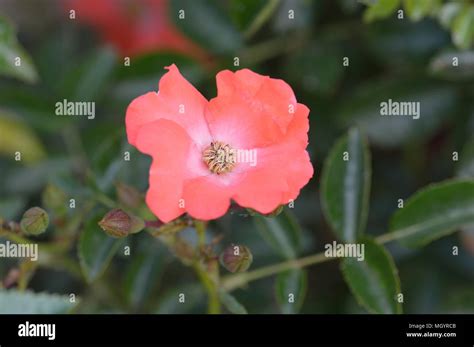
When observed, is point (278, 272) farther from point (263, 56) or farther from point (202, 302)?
point (263, 56)

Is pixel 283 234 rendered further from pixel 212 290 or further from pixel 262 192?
pixel 262 192

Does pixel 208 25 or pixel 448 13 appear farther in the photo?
pixel 208 25

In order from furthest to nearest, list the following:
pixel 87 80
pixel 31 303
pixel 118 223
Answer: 1. pixel 87 80
2. pixel 31 303
3. pixel 118 223

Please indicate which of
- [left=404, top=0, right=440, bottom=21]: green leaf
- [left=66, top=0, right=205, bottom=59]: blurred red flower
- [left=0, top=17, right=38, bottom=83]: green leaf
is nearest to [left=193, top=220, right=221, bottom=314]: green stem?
[left=0, top=17, right=38, bottom=83]: green leaf

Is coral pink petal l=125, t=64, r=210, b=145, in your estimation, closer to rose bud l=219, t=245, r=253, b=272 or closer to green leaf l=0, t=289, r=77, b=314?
rose bud l=219, t=245, r=253, b=272

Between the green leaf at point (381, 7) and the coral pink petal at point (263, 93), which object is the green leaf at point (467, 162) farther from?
the coral pink petal at point (263, 93)

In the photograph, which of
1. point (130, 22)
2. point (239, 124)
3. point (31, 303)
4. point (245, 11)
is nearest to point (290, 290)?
point (239, 124)
